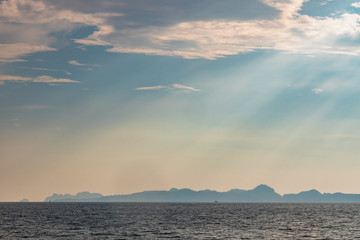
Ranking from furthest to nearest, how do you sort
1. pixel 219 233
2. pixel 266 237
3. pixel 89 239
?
pixel 219 233, pixel 266 237, pixel 89 239

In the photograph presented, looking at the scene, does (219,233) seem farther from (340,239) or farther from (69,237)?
(69,237)

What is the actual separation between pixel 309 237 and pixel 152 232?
34.2 meters

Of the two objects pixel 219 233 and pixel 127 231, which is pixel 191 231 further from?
pixel 127 231

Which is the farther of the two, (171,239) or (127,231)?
(127,231)

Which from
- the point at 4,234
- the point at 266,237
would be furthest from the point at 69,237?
the point at 266,237

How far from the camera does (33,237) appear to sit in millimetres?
92750

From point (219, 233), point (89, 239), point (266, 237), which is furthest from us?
point (219, 233)

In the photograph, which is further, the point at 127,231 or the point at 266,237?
the point at 127,231

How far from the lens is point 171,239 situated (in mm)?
90875

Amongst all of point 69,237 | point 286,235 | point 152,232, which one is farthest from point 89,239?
point 286,235

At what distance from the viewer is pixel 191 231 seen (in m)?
109

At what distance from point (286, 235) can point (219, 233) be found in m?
14.6

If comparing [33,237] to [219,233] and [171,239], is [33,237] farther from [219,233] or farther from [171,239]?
[219,233]

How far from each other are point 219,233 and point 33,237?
3970 centimetres
